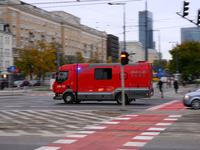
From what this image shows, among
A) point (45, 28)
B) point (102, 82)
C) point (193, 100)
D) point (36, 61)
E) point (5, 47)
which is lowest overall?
point (193, 100)

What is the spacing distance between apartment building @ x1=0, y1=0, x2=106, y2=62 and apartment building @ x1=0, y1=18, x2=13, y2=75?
222 cm

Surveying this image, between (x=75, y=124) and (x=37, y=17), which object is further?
(x=37, y=17)

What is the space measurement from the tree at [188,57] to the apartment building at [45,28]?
21206 millimetres

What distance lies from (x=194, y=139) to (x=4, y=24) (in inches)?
3015

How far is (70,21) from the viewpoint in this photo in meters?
114

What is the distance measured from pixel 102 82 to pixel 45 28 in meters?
80.3

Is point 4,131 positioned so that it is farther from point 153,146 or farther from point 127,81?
point 127,81

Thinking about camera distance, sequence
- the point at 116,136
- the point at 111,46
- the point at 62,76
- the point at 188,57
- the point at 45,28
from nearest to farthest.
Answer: the point at 116,136, the point at 62,76, the point at 188,57, the point at 45,28, the point at 111,46

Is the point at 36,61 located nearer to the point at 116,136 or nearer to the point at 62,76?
the point at 62,76

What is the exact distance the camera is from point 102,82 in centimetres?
2292

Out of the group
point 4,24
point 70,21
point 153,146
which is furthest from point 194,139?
point 70,21

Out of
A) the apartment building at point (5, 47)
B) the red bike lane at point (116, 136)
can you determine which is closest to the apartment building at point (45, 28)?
the apartment building at point (5, 47)

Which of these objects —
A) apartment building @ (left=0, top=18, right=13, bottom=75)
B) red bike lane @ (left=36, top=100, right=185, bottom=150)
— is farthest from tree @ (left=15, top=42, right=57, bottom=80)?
red bike lane @ (left=36, top=100, right=185, bottom=150)

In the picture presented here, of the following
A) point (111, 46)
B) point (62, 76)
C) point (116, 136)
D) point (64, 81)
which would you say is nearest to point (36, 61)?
point (62, 76)
